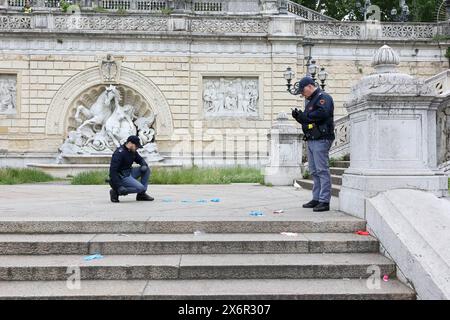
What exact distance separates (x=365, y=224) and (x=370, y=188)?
1.53 feet

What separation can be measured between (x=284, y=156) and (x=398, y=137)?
740 cm

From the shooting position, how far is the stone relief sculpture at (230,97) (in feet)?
72.4

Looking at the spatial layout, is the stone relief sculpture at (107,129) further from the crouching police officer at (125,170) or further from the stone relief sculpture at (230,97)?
the crouching police officer at (125,170)

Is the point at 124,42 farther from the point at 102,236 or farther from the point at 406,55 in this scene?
the point at 102,236

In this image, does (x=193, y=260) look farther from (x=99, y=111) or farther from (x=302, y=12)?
(x=302, y=12)

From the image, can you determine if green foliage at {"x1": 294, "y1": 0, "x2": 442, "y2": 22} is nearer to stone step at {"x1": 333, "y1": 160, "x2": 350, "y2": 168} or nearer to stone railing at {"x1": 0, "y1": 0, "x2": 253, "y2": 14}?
stone railing at {"x1": 0, "y1": 0, "x2": 253, "y2": 14}

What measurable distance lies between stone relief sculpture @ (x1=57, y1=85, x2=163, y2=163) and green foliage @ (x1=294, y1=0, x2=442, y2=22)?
19431 mm

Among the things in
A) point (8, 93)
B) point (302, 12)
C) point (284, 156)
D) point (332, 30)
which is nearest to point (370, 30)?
point (332, 30)

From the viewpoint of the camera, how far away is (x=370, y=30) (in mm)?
22781

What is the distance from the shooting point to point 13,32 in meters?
20.9

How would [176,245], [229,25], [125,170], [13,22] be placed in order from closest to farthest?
[176,245] < [125,170] < [13,22] < [229,25]

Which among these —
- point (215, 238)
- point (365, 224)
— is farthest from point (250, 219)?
point (365, 224)

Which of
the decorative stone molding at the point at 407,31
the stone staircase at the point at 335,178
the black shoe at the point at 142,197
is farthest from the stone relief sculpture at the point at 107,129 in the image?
the decorative stone molding at the point at 407,31

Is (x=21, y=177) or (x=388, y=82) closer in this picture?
(x=388, y=82)
